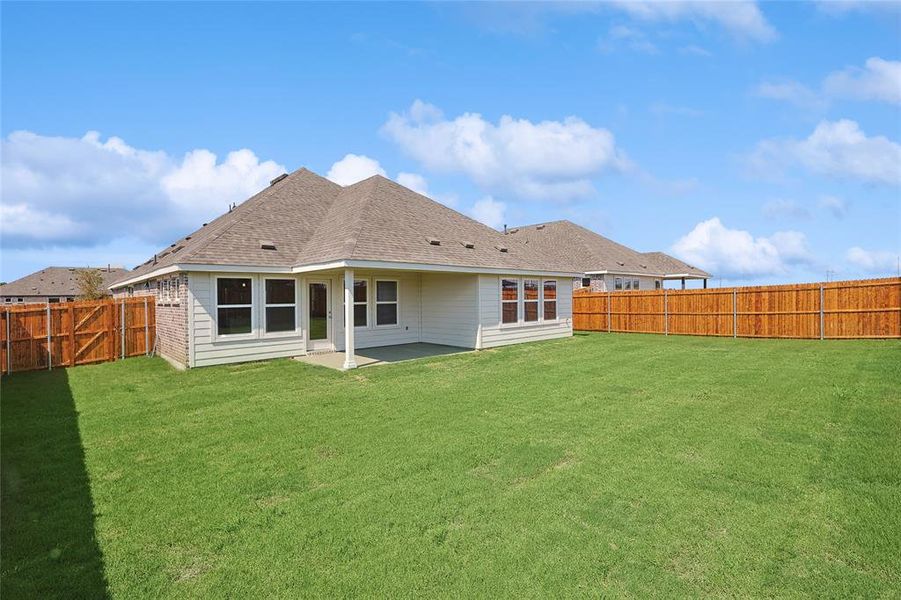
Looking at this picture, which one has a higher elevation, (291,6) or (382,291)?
(291,6)

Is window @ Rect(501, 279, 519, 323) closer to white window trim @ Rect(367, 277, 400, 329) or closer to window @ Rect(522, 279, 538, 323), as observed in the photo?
window @ Rect(522, 279, 538, 323)

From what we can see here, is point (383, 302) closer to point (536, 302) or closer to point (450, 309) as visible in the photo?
point (450, 309)

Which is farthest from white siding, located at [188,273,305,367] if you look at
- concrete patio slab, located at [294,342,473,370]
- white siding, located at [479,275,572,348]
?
white siding, located at [479,275,572,348]

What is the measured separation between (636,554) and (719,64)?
12825 millimetres

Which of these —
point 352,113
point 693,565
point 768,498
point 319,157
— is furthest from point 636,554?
point 319,157

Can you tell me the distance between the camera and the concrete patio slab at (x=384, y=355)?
12.1 m

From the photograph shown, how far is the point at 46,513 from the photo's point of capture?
4016 millimetres

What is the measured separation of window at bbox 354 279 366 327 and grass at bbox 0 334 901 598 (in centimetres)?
591

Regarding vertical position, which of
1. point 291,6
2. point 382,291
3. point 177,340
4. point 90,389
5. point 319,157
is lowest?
point 90,389

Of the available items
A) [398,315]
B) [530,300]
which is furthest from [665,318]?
[398,315]

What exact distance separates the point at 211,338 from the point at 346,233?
4611 mm

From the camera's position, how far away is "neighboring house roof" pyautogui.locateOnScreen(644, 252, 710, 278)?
33.8 m

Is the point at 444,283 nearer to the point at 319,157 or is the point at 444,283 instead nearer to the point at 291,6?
the point at 319,157

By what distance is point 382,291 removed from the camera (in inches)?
597
